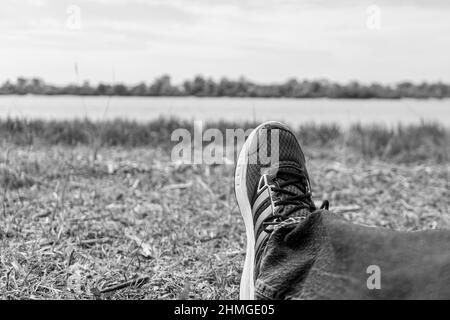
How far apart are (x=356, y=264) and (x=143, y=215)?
1.76 meters

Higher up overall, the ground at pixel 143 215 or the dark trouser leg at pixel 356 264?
the dark trouser leg at pixel 356 264

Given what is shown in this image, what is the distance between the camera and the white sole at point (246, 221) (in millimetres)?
1952

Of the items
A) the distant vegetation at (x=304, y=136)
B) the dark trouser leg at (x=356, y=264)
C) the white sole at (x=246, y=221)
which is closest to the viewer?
the dark trouser leg at (x=356, y=264)

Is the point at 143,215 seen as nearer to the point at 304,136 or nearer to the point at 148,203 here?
the point at 148,203

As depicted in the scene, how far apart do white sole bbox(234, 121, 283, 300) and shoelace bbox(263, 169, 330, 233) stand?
119mm

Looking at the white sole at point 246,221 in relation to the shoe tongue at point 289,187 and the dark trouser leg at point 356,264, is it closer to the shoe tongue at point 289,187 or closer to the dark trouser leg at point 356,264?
the shoe tongue at point 289,187

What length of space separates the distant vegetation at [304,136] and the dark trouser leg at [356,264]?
10.5 feet

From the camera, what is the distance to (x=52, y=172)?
370 centimetres

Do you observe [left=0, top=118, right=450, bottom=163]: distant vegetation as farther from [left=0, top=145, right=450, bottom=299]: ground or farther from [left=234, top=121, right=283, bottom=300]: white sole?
[left=234, top=121, right=283, bottom=300]: white sole

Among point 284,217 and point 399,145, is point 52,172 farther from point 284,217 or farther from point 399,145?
point 399,145

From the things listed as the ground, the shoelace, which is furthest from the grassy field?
the shoelace

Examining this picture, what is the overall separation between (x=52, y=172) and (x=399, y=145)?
3.15m

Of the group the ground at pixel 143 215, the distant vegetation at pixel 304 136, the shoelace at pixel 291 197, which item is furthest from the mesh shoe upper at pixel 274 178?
the distant vegetation at pixel 304 136

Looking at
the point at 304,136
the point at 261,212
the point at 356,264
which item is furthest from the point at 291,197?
the point at 304,136
